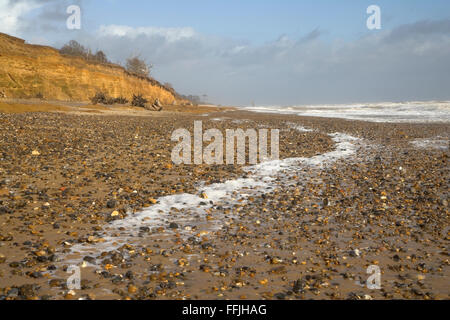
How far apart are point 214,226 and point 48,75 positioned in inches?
1308

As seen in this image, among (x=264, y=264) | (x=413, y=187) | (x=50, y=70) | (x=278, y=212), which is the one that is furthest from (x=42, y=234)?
(x=50, y=70)

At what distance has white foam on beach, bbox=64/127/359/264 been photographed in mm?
5266

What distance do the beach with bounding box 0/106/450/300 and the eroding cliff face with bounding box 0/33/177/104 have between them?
74.7 ft

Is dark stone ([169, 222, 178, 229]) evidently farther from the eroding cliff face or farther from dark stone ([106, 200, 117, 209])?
the eroding cliff face

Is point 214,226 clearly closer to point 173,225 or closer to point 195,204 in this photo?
point 173,225

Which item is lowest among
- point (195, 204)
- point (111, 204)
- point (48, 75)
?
point (195, 204)

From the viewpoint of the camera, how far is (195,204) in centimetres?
711

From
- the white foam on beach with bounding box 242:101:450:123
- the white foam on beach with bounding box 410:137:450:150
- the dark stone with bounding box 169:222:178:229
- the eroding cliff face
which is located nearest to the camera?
the dark stone with bounding box 169:222:178:229

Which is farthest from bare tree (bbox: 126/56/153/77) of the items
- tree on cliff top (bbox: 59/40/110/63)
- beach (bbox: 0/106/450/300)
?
beach (bbox: 0/106/450/300)

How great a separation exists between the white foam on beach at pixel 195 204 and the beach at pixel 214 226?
0.11 ft

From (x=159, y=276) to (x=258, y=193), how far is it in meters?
4.23

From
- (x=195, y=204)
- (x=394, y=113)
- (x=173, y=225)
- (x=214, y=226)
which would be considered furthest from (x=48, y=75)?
(x=394, y=113)

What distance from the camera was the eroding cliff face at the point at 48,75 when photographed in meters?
29.9

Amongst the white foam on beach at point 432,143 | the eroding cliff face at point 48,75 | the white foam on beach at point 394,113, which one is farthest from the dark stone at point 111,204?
the eroding cliff face at point 48,75
